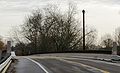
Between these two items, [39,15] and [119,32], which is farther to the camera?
[119,32]

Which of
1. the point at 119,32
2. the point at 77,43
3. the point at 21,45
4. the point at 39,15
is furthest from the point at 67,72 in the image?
the point at 119,32

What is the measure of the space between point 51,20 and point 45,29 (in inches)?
131

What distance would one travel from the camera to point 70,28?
315 feet

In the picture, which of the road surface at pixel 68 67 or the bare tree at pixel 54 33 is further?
the bare tree at pixel 54 33

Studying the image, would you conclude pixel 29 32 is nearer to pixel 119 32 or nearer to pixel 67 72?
pixel 119 32

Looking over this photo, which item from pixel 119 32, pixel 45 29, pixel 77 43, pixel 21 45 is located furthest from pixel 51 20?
pixel 119 32

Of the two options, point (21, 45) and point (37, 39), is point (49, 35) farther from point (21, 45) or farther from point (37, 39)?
point (21, 45)

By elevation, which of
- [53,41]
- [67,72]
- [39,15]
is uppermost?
[39,15]

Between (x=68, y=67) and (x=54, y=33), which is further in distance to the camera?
(x=54, y=33)

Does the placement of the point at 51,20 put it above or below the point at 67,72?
above

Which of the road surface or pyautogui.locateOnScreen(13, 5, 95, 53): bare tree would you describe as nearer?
the road surface

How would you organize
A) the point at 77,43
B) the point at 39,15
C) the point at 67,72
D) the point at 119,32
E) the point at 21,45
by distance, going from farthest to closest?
the point at 119,32 → the point at 21,45 → the point at 39,15 → the point at 77,43 → the point at 67,72

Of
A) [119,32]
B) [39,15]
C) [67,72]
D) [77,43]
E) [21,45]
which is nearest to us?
[67,72]

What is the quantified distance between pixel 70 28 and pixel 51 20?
585cm
